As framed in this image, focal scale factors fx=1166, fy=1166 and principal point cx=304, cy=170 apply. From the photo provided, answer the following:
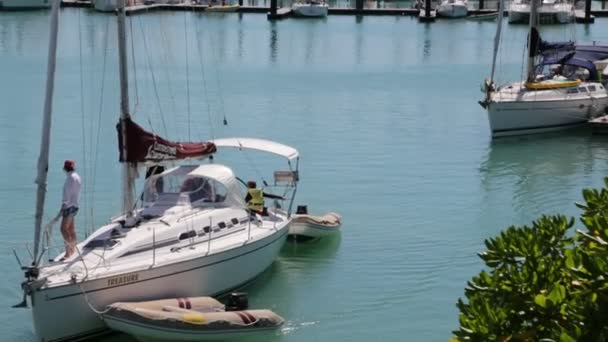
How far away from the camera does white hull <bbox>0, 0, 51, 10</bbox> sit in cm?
12975

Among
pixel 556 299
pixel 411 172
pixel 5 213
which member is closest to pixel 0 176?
pixel 5 213

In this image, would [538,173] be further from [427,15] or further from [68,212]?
[427,15]

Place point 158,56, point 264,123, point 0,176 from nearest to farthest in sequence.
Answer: point 0,176
point 264,123
point 158,56

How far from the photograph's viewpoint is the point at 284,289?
94.5 ft

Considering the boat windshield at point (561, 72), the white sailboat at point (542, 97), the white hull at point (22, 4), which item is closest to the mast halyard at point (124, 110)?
the white sailboat at point (542, 97)

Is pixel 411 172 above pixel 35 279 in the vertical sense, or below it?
below

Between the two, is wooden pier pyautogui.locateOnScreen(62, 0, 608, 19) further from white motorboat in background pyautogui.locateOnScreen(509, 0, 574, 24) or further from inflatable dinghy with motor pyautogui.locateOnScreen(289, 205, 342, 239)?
inflatable dinghy with motor pyautogui.locateOnScreen(289, 205, 342, 239)

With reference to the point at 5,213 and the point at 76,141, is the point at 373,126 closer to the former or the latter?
the point at 76,141

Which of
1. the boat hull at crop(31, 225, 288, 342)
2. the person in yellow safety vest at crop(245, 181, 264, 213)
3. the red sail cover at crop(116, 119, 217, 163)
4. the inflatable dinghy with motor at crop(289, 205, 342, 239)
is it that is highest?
the red sail cover at crop(116, 119, 217, 163)

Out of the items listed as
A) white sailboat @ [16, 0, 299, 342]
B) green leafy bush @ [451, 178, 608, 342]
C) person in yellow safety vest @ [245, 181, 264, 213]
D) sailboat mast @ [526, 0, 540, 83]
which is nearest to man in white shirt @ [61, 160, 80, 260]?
white sailboat @ [16, 0, 299, 342]

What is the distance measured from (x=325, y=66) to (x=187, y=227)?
5987 centimetres

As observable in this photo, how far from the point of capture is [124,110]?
90.3 feet

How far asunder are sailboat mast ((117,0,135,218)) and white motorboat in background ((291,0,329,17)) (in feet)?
339

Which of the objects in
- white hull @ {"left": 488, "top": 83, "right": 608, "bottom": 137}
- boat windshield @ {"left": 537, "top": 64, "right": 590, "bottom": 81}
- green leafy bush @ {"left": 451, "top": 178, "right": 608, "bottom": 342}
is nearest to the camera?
green leafy bush @ {"left": 451, "top": 178, "right": 608, "bottom": 342}
